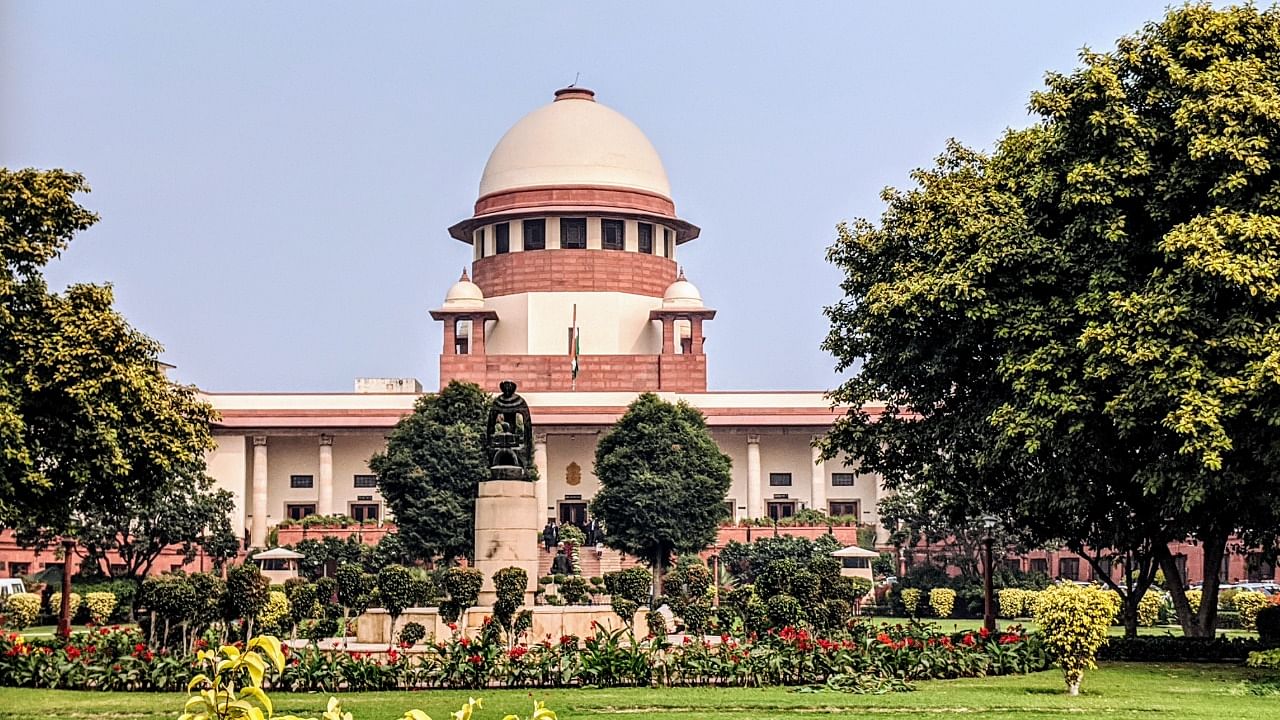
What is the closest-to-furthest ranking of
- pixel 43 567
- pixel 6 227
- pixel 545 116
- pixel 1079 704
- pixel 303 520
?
pixel 1079 704 < pixel 6 227 < pixel 43 567 < pixel 303 520 < pixel 545 116

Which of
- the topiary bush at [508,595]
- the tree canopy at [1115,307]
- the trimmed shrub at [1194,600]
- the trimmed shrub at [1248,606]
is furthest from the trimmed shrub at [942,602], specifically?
the topiary bush at [508,595]

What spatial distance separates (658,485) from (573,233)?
18188mm

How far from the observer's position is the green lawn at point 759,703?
1523cm

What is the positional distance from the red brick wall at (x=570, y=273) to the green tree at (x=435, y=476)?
1325cm

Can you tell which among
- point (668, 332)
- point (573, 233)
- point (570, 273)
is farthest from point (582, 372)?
point (573, 233)

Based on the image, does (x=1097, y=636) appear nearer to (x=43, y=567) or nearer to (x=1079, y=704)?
(x=1079, y=704)

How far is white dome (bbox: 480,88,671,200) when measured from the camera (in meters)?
64.1

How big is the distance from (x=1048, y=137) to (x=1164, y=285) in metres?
2.85

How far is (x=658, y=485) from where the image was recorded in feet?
157

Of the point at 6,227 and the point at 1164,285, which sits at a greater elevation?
the point at 6,227

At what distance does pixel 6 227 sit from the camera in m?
23.1

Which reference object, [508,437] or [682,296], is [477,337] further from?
[508,437]

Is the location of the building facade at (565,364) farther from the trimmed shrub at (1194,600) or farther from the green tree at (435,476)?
the trimmed shrub at (1194,600)

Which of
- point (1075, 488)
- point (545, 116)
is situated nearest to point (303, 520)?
point (545, 116)
